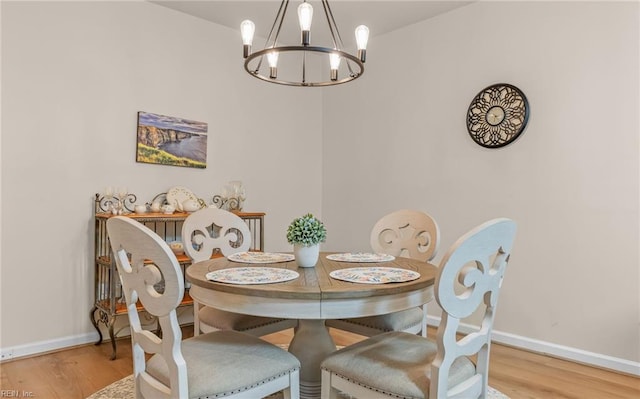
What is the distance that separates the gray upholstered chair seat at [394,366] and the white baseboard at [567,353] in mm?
1693

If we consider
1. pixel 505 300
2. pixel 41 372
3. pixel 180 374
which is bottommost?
pixel 41 372

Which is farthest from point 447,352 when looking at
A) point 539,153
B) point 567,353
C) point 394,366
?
point 539,153

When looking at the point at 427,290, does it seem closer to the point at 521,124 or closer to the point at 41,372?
the point at 521,124

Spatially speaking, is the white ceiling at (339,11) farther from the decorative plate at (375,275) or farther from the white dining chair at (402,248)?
the decorative plate at (375,275)

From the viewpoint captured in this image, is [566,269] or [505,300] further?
[505,300]

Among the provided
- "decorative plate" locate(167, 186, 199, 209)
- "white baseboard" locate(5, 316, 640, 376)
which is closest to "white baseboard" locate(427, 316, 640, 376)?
"white baseboard" locate(5, 316, 640, 376)

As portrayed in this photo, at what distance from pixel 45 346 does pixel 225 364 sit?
2055 millimetres

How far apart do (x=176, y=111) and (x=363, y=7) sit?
173 centimetres

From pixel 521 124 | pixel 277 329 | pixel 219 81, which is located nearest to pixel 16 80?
pixel 219 81

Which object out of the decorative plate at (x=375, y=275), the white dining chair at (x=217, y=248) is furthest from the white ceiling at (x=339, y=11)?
the decorative plate at (x=375, y=275)

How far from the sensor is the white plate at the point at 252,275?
5.02 ft

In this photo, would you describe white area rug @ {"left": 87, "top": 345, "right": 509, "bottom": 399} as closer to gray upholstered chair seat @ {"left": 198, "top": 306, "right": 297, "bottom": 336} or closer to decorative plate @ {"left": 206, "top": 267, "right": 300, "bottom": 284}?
gray upholstered chair seat @ {"left": 198, "top": 306, "right": 297, "bottom": 336}

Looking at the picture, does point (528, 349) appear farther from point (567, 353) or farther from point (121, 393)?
point (121, 393)

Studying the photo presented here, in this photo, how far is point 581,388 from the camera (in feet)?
7.60
